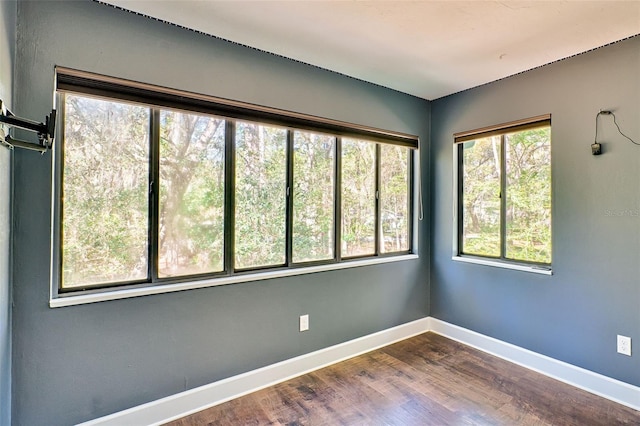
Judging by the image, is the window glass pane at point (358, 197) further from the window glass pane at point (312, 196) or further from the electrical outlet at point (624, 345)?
the electrical outlet at point (624, 345)

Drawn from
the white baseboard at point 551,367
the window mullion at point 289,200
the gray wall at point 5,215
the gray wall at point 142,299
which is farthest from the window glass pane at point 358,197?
the gray wall at point 5,215

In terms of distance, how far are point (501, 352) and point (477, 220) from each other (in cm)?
119

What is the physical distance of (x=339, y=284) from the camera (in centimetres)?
277

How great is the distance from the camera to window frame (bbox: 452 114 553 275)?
8.63 feet

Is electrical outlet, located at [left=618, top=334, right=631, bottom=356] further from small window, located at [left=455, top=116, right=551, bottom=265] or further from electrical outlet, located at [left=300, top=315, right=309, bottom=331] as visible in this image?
electrical outlet, located at [left=300, top=315, right=309, bottom=331]

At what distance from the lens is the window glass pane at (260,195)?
2.33 metres

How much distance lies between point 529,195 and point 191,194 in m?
2.69

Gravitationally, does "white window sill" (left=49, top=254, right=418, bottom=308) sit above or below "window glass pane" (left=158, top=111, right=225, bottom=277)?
below

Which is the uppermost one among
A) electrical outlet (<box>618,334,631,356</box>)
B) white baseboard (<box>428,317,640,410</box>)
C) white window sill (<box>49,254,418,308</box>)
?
white window sill (<box>49,254,418,308</box>)

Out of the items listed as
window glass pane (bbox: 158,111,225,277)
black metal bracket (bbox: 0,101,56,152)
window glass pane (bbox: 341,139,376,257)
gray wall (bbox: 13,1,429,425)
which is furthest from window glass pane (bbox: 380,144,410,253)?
black metal bracket (bbox: 0,101,56,152)

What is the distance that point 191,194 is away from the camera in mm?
2129

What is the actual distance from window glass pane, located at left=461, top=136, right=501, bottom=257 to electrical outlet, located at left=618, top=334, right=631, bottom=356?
101 cm

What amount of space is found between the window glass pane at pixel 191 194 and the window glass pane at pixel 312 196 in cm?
61

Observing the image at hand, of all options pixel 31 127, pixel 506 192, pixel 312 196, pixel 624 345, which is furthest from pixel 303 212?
pixel 624 345
